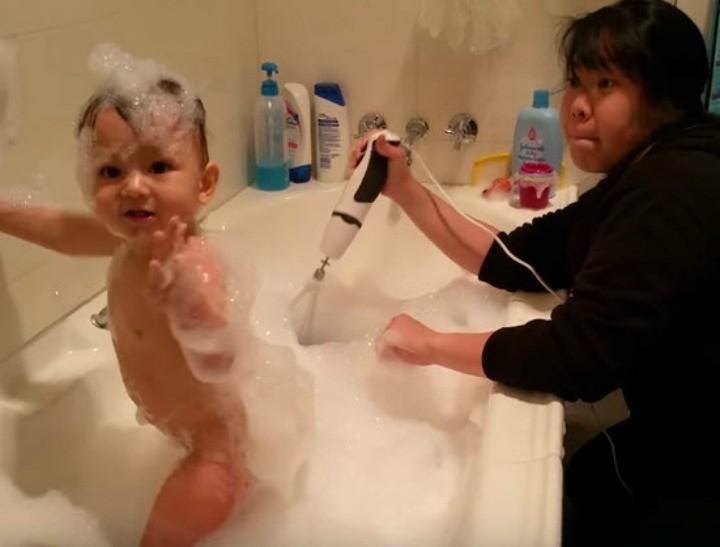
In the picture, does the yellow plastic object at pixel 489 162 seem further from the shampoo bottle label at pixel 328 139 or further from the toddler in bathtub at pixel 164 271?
the toddler in bathtub at pixel 164 271

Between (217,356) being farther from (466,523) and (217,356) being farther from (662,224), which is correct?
(662,224)

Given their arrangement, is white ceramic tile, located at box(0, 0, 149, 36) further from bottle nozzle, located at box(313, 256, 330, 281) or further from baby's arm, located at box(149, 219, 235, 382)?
bottle nozzle, located at box(313, 256, 330, 281)

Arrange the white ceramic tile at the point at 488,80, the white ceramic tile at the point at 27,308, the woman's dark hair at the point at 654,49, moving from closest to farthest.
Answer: the woman's dark hair at the point at 654,49 < the white ceramic tile at the point at 27,308 < the white ceramic tile at the point at 488,80

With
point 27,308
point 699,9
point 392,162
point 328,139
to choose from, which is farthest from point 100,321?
point 699,9

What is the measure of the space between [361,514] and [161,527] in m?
0.29

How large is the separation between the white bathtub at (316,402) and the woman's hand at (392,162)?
0.23 meters

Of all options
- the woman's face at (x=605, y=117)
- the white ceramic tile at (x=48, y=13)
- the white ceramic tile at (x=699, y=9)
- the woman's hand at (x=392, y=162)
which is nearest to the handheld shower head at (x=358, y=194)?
the woman's hand at (x=392, y=162)

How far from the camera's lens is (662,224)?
0.96m

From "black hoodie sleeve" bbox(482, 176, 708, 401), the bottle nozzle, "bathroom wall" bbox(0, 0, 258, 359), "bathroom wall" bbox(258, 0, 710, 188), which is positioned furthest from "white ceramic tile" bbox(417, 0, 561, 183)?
"black hoodie sleeve" bbox(482, 176, 708, 401)

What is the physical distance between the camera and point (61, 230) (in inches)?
43.8

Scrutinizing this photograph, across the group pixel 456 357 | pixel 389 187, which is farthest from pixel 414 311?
pixel 456 357

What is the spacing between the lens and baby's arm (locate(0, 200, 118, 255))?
1089mm

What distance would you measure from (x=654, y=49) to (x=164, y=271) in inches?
25.4

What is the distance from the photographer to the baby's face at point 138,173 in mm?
971
